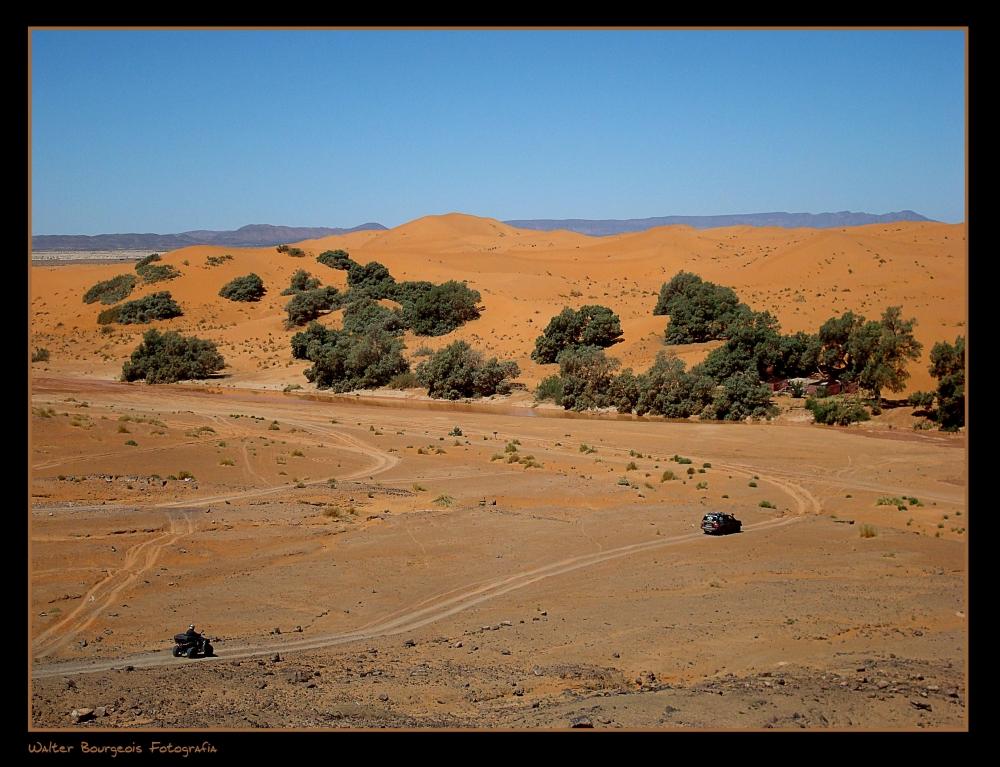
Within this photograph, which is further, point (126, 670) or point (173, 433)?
point (173, 433)

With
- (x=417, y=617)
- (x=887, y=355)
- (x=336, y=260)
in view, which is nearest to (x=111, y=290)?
(x=336, y=260)

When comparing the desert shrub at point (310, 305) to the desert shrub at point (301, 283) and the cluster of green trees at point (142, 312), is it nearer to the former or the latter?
the desert shrub at point (301, 283)

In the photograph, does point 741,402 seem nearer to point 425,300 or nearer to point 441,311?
point 441,311

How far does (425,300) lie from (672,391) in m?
24.9

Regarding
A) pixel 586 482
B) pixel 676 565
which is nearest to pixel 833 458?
pixel 586 482

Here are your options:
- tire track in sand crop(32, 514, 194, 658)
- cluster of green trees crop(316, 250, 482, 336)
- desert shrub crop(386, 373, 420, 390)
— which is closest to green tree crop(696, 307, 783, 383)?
desert shrub crop(386, 373, 420, 390)

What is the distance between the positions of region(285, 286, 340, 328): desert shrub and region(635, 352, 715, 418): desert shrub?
33114mm

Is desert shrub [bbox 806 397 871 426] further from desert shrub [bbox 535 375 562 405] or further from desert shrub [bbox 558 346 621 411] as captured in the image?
desert shrub [bbox 535 375 562 405]

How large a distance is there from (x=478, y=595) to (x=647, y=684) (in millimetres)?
4923

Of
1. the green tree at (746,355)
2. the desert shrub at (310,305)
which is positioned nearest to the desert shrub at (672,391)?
the green tree at (746,355)

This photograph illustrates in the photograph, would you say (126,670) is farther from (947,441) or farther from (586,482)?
(947,441)

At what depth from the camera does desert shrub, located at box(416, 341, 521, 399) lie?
47.7m

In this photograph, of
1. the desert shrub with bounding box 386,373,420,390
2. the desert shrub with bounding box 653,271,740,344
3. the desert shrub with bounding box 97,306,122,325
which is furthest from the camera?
the desert shrub with bounding box 97,306,122,325

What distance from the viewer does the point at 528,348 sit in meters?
54.2
